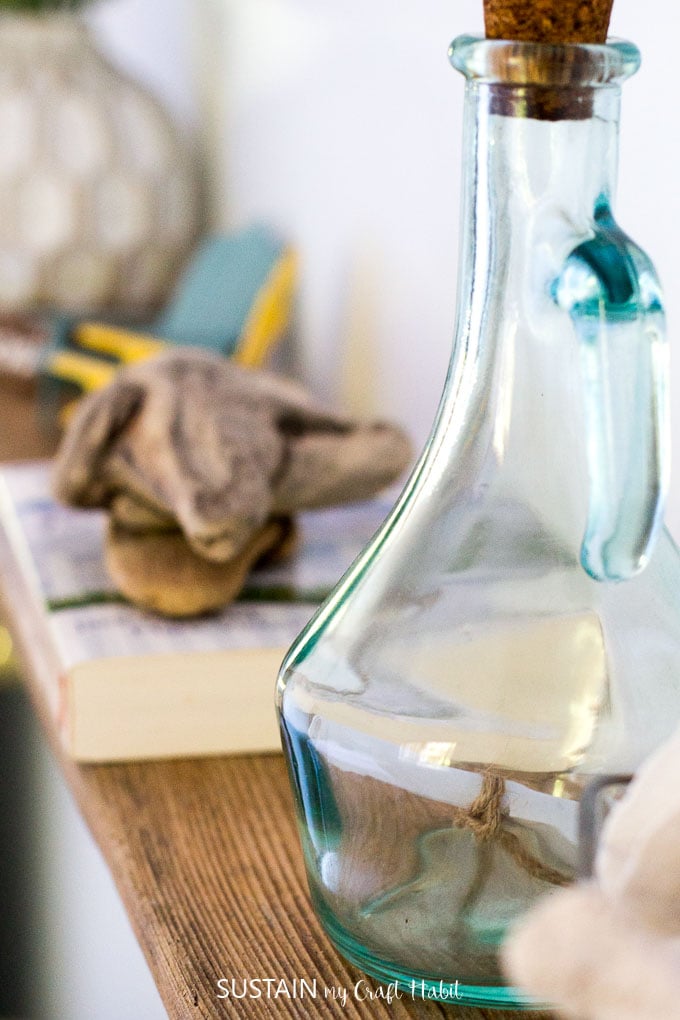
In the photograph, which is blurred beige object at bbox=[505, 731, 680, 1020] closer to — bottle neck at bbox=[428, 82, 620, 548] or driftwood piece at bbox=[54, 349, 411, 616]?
bottle neck at bbox=[428, 82, 620, 548]

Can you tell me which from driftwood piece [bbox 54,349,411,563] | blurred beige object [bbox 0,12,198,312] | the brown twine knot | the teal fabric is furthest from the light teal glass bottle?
blurred beige object [bbox 0,12,198,312]

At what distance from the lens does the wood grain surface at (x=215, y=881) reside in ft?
1.02

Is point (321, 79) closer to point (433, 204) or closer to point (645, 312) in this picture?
point (433, 204)

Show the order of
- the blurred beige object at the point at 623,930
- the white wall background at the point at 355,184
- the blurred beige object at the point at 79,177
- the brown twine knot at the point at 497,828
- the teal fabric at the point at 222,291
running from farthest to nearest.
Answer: the blurred beige object at the point at 79,177 < the teal fabric at the point at 222,291 < the white wall background at the point at 355,184 < the brown twine knot at the point at 497,828 < the blurred beige object at the point at 623,930

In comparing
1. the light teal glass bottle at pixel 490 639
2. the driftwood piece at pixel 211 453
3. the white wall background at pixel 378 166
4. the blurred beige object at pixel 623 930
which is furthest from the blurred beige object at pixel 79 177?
the blurred beige object at pixel 623 930

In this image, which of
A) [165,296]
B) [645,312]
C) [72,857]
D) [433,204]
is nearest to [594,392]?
[645,312]

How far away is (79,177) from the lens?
1.02 meters

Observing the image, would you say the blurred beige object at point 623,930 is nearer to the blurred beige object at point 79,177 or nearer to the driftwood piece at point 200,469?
the driftwood piece at point 200,469

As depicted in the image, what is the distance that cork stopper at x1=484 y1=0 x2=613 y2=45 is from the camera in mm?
261

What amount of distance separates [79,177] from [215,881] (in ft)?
2.49

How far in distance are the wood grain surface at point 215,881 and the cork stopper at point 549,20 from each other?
21 cm

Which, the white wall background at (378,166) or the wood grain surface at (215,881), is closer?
the wood grain surface at (215,881)

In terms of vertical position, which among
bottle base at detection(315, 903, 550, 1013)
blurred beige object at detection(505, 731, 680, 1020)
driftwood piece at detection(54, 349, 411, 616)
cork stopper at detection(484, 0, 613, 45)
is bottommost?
bottle base at detection(315, 903, 550, 1013)

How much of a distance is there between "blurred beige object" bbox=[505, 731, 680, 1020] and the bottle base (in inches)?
4.1
